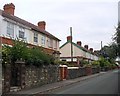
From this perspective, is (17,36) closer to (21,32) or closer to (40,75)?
(21,32)

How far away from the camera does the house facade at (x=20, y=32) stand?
101 feet

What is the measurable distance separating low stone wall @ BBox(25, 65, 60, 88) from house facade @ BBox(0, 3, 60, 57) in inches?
201

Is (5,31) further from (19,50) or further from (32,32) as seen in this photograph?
(19,50)

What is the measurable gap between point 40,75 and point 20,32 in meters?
12.9

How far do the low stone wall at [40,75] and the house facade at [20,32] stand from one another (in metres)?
5.11

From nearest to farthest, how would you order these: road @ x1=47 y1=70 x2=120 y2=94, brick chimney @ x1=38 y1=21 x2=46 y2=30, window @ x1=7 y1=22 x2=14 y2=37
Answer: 1. road @ x1=47 y1=70 x2=120 y2=94
2. window @ x1=7 y1=22 x2=14 y2=37
3. brick chimney @ x1=38 y1=21 x2=46 y2=30

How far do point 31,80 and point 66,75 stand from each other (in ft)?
39.2

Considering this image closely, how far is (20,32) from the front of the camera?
34.8 metres

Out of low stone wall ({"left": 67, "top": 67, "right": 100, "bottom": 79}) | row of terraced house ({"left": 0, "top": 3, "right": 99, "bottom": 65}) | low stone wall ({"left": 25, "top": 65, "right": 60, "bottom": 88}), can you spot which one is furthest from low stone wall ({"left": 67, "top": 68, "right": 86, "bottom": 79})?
row of terraced house ({"left": 0, "top": 3, "right": 99, "bottom": 65})

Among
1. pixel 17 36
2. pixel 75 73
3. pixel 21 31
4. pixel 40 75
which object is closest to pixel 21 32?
pixel 21 31

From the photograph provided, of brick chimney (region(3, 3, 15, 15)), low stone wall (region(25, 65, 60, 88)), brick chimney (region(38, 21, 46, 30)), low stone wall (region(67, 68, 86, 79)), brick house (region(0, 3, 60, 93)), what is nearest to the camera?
brick house (region(0, 3, 60, 93))

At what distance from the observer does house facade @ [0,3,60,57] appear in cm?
3092

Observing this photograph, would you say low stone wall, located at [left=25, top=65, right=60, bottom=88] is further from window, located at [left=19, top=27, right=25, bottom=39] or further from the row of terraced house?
window, located at [left=19, top=27, right=25, bottom=39]

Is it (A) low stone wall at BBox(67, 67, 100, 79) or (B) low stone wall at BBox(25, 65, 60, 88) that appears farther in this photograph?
(A) low stone wall at BBox(67, 67, 100, 79)
